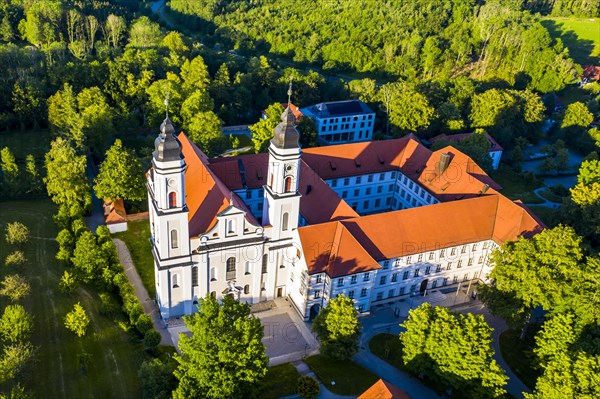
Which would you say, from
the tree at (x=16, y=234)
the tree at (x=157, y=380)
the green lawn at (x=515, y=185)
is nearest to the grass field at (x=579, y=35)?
the green lawn at (x=515, y=185)

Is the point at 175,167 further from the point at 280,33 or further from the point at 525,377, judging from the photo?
the point at 280,33

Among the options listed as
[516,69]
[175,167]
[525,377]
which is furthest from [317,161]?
[516,69]

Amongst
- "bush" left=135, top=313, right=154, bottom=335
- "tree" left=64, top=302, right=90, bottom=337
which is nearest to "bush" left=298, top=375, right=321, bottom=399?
"bush" left=135, top=313, right=154, bottom=335

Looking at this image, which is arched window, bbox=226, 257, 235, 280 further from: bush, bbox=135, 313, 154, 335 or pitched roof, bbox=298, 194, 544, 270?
bush, bbox=135, 313, 154, 335

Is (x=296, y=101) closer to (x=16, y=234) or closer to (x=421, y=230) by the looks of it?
(x=421, y=230)

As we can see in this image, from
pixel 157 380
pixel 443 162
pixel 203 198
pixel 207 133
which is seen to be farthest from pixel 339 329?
pixel 207 133
